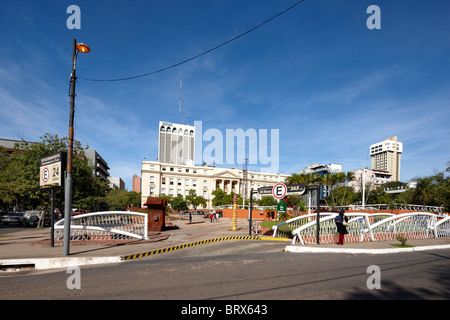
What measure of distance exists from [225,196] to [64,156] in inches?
2370

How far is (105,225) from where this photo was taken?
573 inches

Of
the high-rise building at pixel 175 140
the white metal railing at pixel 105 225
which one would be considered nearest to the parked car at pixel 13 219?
the white metal railing at pixel 105 225

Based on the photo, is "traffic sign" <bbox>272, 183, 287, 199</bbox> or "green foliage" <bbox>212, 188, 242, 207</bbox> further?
"green foliage" <bbox>212, 188, 242, 207</bbox>

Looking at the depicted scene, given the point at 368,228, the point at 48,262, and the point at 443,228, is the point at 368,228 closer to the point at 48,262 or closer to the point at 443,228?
the point at 443,228

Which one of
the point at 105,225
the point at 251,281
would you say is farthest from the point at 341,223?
the point at 105,225

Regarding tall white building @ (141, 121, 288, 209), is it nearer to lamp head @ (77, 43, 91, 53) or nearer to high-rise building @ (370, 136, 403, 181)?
lamp head @ (77, 43, 91, 53)

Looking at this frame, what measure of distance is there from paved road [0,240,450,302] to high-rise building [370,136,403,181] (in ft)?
646

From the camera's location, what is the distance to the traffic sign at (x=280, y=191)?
45.8 feet

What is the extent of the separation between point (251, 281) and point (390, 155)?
683ft

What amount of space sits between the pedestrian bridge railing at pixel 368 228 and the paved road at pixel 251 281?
335 centimetres

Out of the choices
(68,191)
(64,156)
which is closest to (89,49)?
(64,156)

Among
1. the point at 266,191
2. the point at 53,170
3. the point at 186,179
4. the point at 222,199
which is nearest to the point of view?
the point at 53,170

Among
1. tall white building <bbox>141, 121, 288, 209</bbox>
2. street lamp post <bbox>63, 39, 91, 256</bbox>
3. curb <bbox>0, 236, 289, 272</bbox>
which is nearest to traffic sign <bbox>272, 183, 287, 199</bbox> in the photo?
curb <bbox>0, 236, 289, 272</bbox>

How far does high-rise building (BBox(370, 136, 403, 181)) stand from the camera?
176 m
